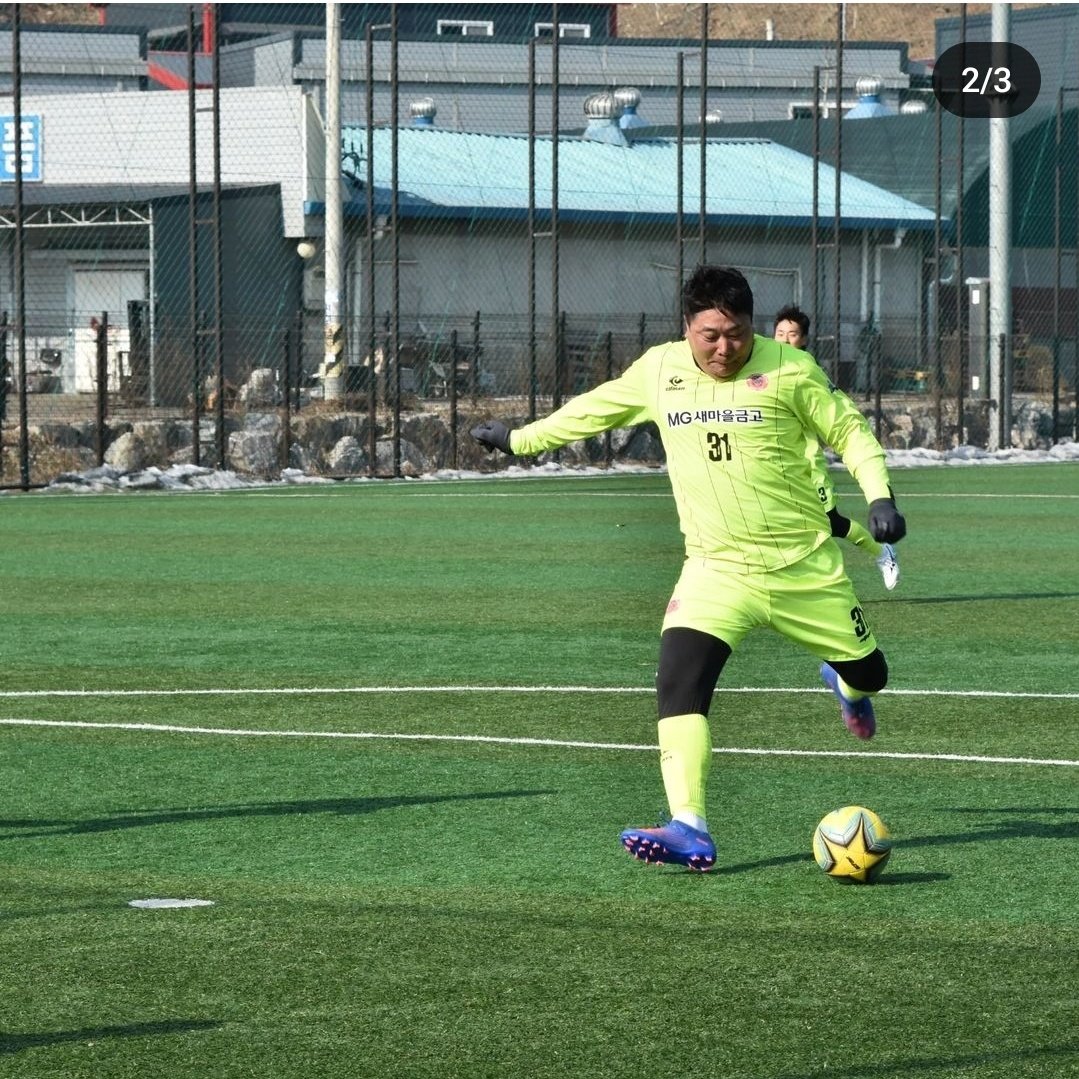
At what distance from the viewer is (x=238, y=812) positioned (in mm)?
7766

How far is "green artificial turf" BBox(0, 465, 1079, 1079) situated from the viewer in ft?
16.1

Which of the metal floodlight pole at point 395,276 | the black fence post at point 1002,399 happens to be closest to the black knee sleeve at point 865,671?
the metal floodlight pole at point 395,276

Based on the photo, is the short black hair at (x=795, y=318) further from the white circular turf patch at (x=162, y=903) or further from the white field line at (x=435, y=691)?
the white circular turf patch at (x=162, y=903)

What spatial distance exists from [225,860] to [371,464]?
25.6 meters

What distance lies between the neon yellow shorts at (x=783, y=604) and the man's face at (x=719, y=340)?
649 millimetres

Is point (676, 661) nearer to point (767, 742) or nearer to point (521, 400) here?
point (767, 742)

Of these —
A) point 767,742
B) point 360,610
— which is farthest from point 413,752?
point 360,610

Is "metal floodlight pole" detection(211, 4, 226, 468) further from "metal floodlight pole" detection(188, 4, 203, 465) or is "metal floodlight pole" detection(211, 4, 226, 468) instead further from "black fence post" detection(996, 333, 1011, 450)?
"black fence post" detection(996, 333, 1011, 450)

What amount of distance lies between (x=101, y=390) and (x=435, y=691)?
18.8 m

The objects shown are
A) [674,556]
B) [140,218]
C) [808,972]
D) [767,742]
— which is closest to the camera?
[808,972]

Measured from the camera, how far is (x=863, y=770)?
28.4ft

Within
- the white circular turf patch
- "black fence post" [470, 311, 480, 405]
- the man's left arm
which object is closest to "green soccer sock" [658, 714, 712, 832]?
the man's left arm

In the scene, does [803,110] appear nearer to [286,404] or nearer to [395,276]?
[395,276]

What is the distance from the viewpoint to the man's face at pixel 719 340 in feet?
22.8
